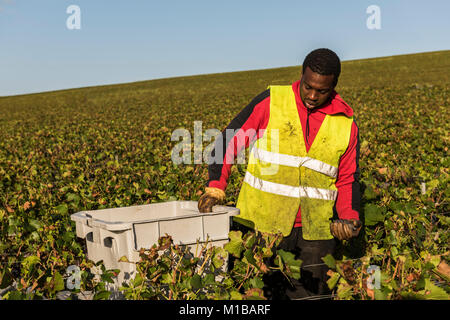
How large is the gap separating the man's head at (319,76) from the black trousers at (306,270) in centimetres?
84

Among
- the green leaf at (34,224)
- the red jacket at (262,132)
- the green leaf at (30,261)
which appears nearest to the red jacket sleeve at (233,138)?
the red jacket at (262,132)

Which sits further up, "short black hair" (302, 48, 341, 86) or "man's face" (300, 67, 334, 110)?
"short black hair" (302, 48, 341, 86)

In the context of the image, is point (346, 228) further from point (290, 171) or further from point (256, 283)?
point (256, 283)

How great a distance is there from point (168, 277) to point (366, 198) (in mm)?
2137

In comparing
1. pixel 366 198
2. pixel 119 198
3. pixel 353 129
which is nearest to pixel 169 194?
pixel 119 198

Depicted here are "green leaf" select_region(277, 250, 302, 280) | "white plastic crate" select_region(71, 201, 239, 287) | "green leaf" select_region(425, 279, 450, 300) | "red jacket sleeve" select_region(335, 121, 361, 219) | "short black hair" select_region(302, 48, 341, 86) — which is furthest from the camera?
"red jacket sleeve" select_region(335, 121, 361, 219)

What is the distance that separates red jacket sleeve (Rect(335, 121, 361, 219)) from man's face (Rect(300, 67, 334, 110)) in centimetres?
34

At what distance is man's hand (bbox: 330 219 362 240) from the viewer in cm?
251

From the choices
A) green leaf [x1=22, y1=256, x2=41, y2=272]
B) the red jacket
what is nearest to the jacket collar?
the red jacket

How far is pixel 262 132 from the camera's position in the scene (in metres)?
2.76

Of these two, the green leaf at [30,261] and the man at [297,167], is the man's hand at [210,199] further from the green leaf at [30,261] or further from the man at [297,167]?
the green leaf at [30,261]

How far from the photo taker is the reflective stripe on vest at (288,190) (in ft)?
8.98

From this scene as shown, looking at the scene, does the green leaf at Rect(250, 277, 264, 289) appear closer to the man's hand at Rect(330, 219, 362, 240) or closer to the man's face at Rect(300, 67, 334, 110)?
the man's hand at Rect(330, 219, 362, 240)

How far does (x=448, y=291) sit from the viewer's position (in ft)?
6.07
